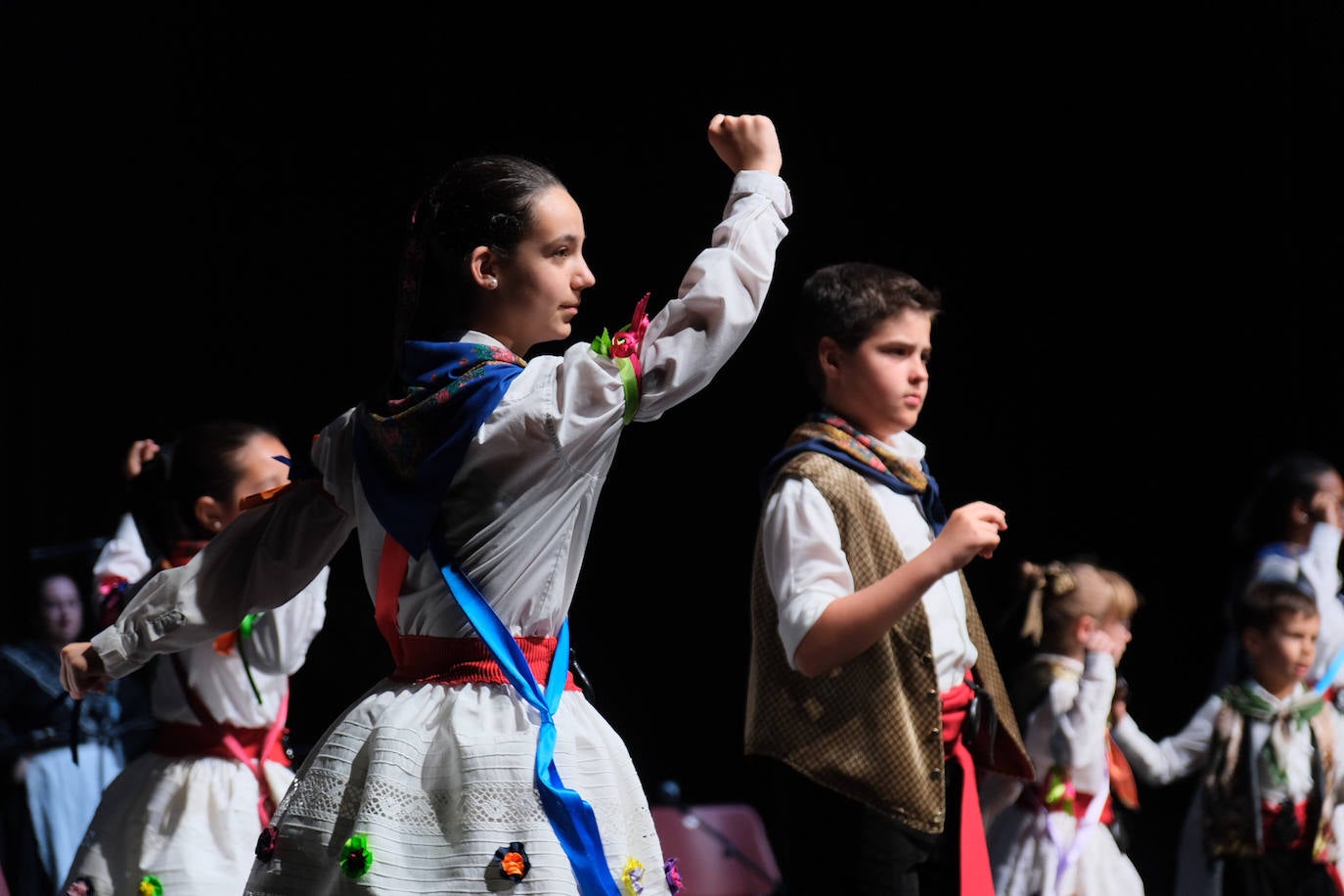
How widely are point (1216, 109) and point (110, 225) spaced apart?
3542 millimetres

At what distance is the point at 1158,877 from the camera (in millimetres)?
5117

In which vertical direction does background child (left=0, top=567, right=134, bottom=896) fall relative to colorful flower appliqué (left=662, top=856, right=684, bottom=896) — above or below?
below

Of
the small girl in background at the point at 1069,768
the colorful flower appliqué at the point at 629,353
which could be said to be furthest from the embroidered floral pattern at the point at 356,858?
the small girl in background at the point at 1069,768

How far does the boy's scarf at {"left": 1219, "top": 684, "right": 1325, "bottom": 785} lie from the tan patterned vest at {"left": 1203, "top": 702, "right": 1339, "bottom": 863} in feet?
0.07

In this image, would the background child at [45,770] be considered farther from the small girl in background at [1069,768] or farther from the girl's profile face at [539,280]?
the girl's profile face at [539,280]

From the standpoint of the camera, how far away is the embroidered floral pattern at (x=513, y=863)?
1520mm

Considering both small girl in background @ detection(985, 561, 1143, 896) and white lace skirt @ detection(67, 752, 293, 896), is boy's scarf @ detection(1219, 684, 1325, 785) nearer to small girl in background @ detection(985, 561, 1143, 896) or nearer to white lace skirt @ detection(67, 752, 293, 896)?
small girl in background @ detection(985, 561, 1143, 896)

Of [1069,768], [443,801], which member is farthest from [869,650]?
[1069,768]

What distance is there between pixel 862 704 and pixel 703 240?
2388mm

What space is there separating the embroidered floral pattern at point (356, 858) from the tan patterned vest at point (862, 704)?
2.90ft

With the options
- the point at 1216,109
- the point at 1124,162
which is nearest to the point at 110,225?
the point at 1124,162

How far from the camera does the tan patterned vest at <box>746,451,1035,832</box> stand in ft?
7.29

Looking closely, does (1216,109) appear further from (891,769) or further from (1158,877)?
(891,769)

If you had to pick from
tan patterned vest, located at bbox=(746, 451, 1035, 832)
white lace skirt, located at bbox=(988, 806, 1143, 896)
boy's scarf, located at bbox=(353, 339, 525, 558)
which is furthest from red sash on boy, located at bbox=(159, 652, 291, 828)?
white lace skirt, located at bbox=(988, 806, 1143, 896)
